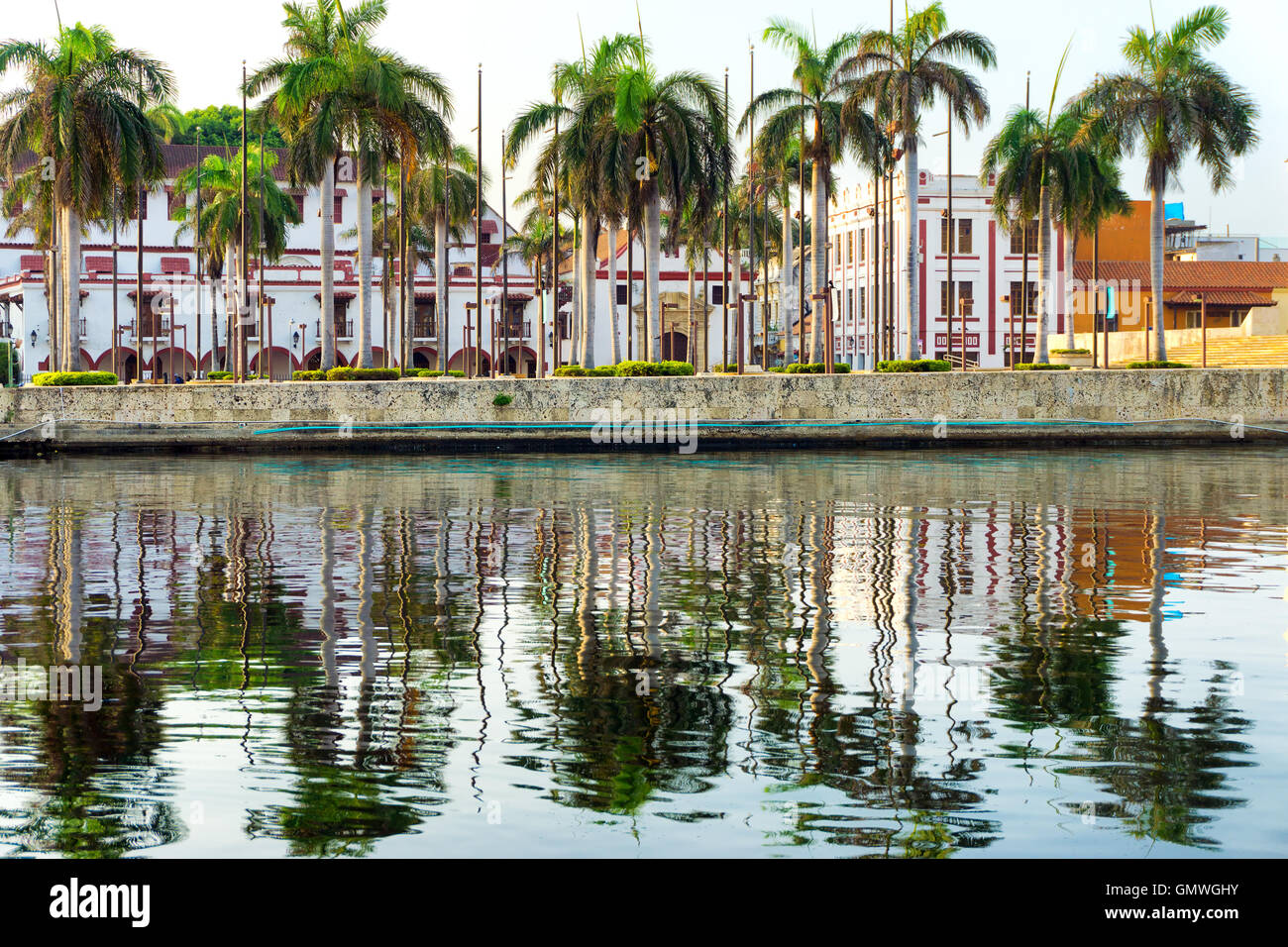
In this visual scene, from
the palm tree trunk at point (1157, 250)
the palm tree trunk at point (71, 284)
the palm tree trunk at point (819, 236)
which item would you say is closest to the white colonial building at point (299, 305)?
the palm tree trunk at point (819, 236)

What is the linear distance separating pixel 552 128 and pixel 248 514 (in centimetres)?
3272

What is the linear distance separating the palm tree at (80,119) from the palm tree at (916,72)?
2112 centimetres

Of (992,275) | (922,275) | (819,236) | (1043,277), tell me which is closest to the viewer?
(819,236)

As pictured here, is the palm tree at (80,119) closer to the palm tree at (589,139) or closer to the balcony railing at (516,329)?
the palm tree at (589,139)

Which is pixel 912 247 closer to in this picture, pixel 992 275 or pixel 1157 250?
pixel 1157 250

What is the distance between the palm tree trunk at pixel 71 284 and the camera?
147 ft

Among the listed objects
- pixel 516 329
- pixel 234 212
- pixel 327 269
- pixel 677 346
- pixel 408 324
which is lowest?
pixel 408 324

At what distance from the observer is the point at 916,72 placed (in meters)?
47.9

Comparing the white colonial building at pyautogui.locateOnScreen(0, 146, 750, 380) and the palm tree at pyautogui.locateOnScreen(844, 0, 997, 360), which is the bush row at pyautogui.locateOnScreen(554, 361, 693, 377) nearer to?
the palm tree at pyautogui.locateOnScreen(844, 0, 997, 360)

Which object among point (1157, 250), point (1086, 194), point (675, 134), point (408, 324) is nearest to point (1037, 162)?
point (1086, 194)

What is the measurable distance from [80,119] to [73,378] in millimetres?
7361

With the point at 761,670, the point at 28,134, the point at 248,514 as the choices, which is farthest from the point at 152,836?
the point at 28,134

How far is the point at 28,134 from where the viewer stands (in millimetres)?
45344
